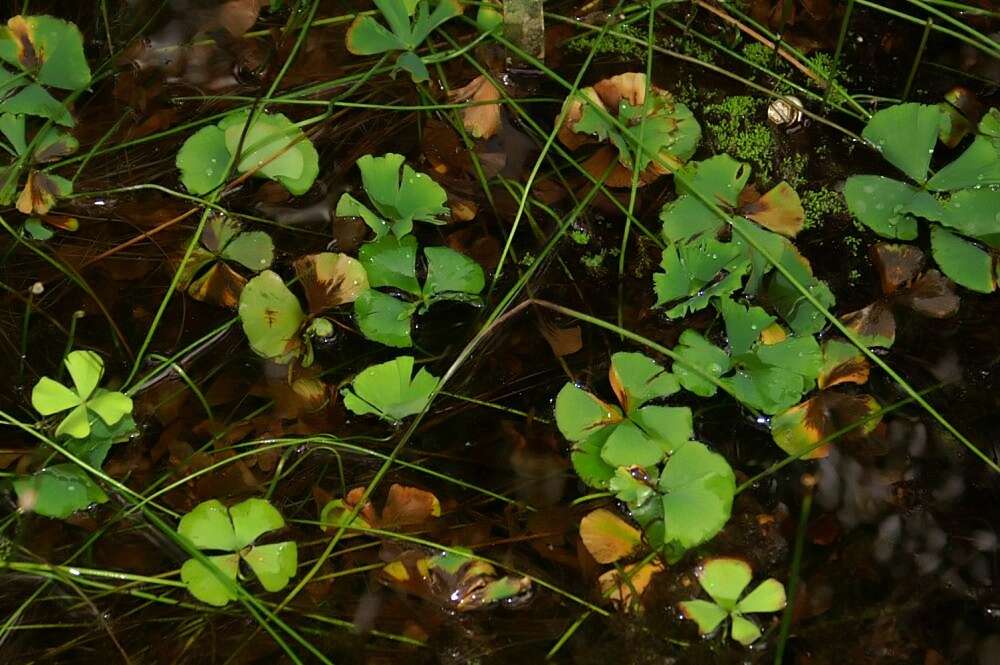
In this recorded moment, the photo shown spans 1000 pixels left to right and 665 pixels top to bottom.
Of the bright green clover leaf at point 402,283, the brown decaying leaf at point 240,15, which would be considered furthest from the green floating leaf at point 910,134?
the brown decaying leaf at point 240,15

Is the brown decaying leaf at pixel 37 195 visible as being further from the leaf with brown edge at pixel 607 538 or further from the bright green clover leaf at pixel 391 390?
the leaf with brown edge at pixel 607 538

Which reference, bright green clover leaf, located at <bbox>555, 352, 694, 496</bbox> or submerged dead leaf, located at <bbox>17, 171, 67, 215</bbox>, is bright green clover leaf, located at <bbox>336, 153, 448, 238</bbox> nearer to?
bright green clover leaf, located at <bbox>555, 352, 694, 496</bbox>

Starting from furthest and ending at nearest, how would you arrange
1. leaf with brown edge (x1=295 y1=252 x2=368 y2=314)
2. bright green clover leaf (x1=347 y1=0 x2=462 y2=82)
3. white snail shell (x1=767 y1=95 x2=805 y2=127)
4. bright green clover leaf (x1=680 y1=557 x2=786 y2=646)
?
white snail shell (x1=767 y1=95 x2=805 y2=127)
bright green clover leaf (x1=347 y1=0 x2=462 y2=82)
leaf with brown edge (x1=295 y1=252 x2=368 y2=314)
bright green clover leaf (x1=680 y1=557 x2=786 y2=646)

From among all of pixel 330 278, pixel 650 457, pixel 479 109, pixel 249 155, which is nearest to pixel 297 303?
pixel 330 278

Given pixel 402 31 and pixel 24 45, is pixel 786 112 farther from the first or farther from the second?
pixel 24 45

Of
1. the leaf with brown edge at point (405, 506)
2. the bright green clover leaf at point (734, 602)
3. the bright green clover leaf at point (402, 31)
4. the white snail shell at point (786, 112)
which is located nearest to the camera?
the bright green clover leaf at point (734, 602)

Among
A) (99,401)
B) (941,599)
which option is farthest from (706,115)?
(99,401)

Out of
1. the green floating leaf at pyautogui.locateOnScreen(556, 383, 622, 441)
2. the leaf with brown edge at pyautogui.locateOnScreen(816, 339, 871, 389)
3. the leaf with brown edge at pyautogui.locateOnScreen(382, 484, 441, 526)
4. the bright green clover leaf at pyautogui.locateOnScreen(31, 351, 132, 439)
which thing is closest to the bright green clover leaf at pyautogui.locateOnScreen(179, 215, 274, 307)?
the bright green clover leaf at pyautogui.locateOnScreen(31, 351, 132, 439)
